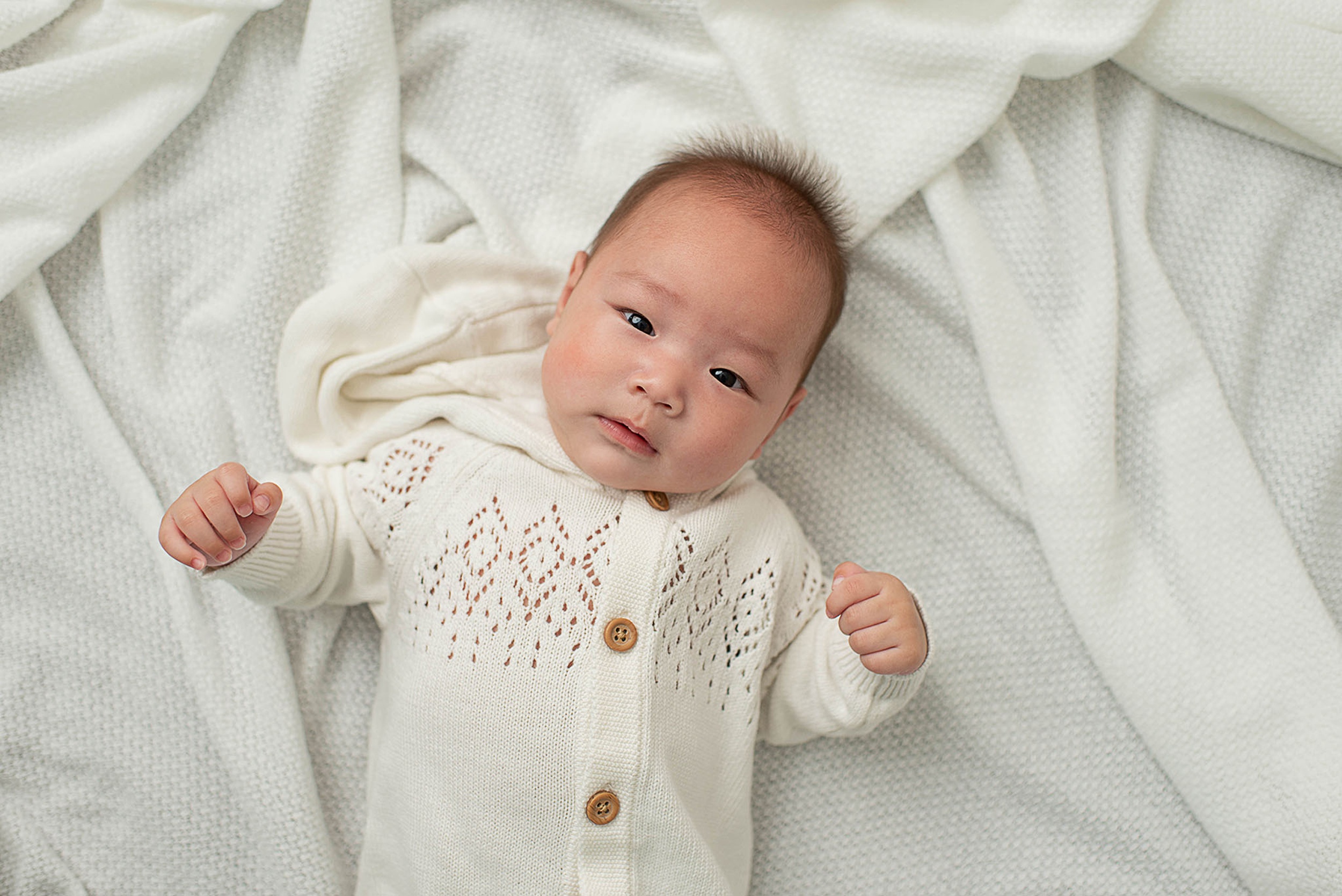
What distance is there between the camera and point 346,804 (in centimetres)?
146

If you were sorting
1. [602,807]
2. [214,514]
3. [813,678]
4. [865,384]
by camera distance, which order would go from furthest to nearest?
1. [865,384]
2. [813,678]
3. [602,807]
4. [214,514]

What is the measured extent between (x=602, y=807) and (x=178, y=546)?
58 centimetres

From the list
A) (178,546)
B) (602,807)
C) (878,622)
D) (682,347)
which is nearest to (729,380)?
(682,347)

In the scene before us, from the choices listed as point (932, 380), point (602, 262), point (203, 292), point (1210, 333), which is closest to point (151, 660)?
point (203, 292)

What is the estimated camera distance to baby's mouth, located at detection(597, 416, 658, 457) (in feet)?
4.02

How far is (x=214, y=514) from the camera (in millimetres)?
1141

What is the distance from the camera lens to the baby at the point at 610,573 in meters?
1.23

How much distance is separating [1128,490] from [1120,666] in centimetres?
26

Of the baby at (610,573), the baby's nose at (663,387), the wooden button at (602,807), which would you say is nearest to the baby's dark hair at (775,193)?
the baby at (610,573)

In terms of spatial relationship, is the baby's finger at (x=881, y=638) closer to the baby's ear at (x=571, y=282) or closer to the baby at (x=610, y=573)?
the baby at (x=610, y=573)

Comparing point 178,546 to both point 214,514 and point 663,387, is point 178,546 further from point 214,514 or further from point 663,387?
point 663,387

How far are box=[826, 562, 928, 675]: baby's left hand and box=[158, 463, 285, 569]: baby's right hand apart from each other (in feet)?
2.24

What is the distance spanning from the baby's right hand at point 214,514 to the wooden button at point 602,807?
1.70 ft

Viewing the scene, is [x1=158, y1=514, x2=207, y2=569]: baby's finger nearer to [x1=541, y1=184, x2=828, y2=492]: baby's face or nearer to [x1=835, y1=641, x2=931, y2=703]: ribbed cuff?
[x1=541, y1=184, x2=828, y2=492]: baby's face
